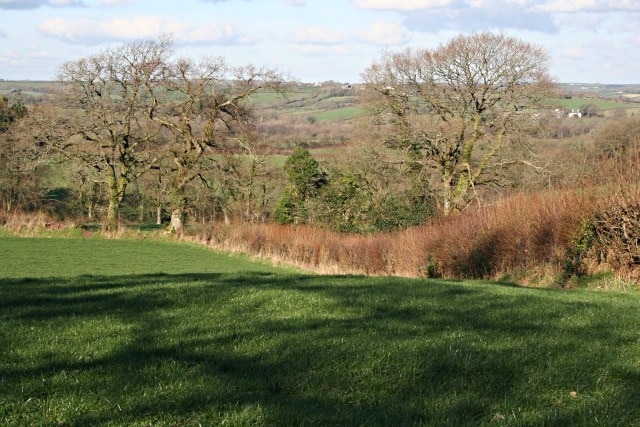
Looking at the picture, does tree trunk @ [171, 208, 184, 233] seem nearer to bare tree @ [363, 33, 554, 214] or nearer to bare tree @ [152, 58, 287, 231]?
bare tree @ [152, 58, 287, 231]

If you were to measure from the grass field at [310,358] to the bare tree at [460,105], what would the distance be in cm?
2861

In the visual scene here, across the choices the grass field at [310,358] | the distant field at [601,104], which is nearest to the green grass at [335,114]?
the distant field at [601,104]

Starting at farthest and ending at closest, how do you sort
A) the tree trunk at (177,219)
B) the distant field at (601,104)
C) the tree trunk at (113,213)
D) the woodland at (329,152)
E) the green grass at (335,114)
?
the green grass at (335,114) < the distant field at (601,104) < the tree trunk at (177,219) < the tree trunk at (113,213) < the woodland at (329,152)

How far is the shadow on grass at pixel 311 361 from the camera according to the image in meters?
5.14

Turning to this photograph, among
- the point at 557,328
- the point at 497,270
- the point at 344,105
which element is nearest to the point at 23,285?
the point at 557,328

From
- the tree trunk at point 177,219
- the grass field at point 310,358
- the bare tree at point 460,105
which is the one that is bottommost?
the tree trunk at point 177,219

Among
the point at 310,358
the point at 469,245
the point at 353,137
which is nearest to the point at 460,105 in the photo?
the point at 353,137

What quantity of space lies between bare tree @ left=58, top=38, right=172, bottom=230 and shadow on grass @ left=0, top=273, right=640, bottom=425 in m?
32.9

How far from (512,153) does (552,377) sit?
34.5m

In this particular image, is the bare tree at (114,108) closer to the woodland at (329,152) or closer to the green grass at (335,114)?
the woodland at (329,152)

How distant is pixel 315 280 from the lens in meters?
13.4

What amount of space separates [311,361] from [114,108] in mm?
38335

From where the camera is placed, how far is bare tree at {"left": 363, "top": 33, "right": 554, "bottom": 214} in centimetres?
3731

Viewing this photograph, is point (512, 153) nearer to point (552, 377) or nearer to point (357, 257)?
point (357, 257)
